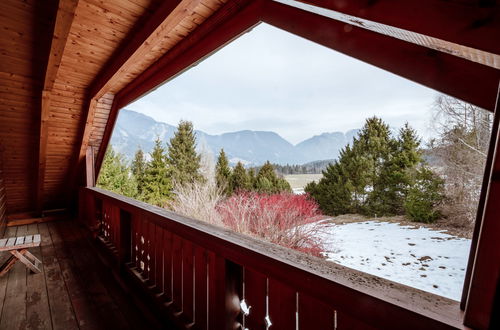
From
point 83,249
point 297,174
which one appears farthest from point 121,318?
point 297,174

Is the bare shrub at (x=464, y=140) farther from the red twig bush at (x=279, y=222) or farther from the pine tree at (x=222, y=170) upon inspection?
the pine tree at (x=222, y=170)

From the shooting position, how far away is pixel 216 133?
62250 mm

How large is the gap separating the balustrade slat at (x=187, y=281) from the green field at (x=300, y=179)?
11100 millimetres

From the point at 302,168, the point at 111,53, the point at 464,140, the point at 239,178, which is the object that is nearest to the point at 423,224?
the point at 464,140

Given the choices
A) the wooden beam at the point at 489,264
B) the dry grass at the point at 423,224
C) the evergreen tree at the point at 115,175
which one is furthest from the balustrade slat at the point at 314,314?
the evergreen tree at the point at 115,175

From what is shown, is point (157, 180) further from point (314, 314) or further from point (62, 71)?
point (314, 314)

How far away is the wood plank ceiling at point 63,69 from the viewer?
2.16 metres

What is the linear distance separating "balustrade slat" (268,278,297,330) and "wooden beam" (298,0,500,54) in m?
1.02

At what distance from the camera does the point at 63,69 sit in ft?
10.8

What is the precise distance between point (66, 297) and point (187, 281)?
59.9 inches

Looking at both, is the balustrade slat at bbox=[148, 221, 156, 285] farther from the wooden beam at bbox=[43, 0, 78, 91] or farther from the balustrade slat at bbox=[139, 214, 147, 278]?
the wooden beam at bbox=[43, 0, 78, 91]

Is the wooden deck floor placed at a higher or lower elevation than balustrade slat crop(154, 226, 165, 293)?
lower

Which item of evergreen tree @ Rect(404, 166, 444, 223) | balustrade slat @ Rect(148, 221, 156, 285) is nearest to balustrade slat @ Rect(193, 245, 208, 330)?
balustrade slat @ Rect(148, 221, 156, 285)

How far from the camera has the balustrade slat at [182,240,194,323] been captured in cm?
173
